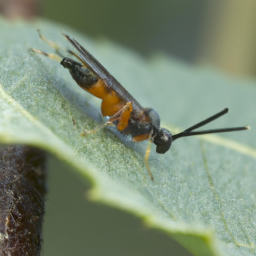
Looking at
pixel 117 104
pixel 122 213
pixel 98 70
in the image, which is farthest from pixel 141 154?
pixel 122 213

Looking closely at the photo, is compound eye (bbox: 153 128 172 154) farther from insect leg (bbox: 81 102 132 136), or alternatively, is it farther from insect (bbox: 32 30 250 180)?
insect leg (bbox: 81 102 132 136)

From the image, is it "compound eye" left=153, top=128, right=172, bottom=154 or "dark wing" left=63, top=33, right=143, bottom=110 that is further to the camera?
"compound eye" left=153, top=128, right=172, bottom=154

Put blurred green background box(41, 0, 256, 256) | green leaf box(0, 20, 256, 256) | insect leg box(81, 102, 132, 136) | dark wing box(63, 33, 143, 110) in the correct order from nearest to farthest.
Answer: green leaf box(0, 20, 256, 256) → dark wing box(63, 33, 143, 110) → insect leg box(81, 102, 132, 136) → blurred green background box(41, 0, 256, 256)

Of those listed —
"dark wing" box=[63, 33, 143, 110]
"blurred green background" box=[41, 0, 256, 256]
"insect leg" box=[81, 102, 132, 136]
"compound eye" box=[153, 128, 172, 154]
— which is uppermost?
"dark wing" box=[63, 33, 143, 110]

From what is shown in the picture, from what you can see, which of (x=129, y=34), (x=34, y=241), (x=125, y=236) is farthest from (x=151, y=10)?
(x=34, y=241)

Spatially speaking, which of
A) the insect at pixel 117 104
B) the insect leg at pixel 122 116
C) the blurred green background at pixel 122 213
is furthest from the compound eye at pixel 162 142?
the blurred green background at pixel 122 213

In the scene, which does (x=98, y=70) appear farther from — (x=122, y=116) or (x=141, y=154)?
(x=141, y=154)

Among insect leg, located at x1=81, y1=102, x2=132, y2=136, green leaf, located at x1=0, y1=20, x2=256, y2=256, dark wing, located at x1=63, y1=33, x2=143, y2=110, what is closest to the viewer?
green leaf, located at x1=0, y1=20, x2=256, y2=256

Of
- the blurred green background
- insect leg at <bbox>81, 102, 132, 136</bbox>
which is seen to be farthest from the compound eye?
the blurred green background

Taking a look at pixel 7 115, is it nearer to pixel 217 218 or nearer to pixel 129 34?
pixel 217 218
